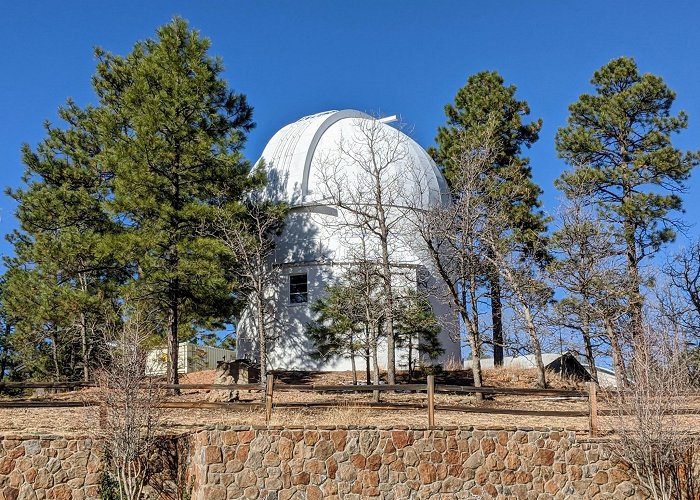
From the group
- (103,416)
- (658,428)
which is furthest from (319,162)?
(658,428)

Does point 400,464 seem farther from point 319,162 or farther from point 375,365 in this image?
point 319,162

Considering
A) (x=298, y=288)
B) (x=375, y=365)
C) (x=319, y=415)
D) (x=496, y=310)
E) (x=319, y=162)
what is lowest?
(x=319, y=415)

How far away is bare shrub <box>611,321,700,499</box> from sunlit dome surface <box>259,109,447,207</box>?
486 inches

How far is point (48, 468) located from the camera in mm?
11844

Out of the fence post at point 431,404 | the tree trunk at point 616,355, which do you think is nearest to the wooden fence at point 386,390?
the fence post at point 431,404

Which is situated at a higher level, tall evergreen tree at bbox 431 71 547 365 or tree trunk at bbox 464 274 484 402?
tall evergreen tree at bbox 431 71 547 365

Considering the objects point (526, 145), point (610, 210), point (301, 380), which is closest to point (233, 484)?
point (301, 380)

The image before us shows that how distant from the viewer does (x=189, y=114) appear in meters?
20.5

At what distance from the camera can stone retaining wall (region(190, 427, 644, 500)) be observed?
11.8 meters

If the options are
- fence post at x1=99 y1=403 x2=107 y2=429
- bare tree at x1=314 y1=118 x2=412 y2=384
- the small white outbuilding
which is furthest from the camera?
the small white outbuilding

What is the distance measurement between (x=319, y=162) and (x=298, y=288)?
459 centimetres

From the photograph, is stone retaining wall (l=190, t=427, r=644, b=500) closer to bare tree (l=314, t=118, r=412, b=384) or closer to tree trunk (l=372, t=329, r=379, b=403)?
tree trunk (l=372, t=329, r=379, b=403)

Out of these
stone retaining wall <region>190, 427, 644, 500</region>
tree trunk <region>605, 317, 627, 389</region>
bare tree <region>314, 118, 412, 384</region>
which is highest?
bare tree <region>314, 118, 412, 384</region>

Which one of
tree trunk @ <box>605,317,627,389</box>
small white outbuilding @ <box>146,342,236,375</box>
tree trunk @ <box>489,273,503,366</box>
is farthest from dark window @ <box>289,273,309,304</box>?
tree trunk @ <box>605,317,627,389</box>
